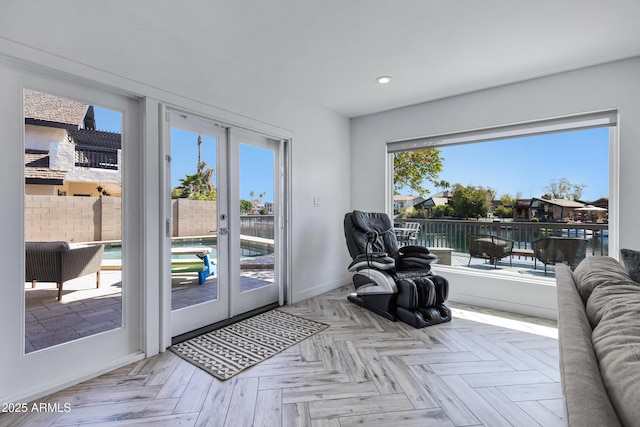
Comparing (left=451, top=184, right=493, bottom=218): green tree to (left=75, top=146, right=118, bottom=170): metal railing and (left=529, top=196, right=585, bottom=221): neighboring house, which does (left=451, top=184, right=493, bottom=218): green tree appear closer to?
(left=529, top=196, right=585, bottom=221): neighboring house

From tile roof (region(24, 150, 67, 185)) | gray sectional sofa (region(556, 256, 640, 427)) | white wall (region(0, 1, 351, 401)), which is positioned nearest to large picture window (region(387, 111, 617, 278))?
white wall (region(0, 1, 351, 401))

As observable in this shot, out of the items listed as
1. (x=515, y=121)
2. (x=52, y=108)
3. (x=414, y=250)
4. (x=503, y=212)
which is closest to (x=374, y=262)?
(x=414, y=250)

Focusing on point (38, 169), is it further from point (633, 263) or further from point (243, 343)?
point (633, 263)

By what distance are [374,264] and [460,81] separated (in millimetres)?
2181

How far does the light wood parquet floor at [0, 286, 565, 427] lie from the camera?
5.36 ft

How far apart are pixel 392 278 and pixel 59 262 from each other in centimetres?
269

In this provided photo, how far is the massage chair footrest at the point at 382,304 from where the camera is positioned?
3.05 m

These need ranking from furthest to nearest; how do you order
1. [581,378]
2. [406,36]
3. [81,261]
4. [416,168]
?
[416,168] → [406,36] → [81,261] → [581,378]

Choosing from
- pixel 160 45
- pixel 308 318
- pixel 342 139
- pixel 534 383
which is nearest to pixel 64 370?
pixel 308 318

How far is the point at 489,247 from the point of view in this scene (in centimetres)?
370

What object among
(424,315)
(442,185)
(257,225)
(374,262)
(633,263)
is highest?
(442,185)

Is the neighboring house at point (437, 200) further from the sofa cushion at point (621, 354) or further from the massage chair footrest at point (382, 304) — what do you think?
the sofa cushion at point (621, 354)

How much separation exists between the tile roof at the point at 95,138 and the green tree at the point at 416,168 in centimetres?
337

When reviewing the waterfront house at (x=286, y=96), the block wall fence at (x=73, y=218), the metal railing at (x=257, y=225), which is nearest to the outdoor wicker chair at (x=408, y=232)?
the waterfront house at (x=286, y=96)
